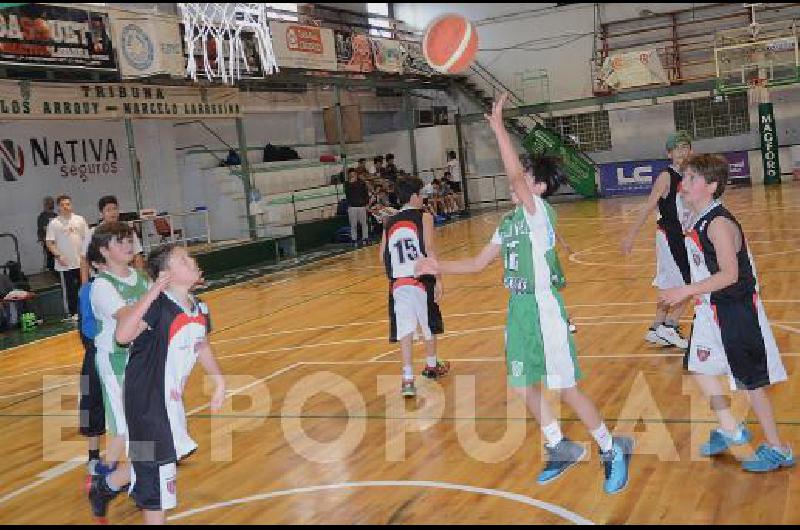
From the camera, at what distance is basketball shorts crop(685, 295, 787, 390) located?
14.6ft

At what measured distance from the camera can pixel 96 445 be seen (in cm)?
A: 559

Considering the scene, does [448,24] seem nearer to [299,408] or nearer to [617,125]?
[299,408]

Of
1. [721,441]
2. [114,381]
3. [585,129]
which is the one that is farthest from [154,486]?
[585,129]

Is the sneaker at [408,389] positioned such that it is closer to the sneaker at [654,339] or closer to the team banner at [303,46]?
the sneaker at [654,339]

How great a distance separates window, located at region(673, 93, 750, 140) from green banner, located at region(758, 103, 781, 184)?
4.69 ft

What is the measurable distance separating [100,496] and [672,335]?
4.80 m

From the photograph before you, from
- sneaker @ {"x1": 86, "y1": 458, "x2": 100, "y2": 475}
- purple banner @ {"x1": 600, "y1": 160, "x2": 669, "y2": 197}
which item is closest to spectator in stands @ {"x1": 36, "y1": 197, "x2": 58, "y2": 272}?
sneaker @ {"x1": 86, "y1": 458, "x2": 100, "y2": 475}

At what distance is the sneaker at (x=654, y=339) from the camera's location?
7.59 metres

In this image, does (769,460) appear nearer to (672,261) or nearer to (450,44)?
(672,261)

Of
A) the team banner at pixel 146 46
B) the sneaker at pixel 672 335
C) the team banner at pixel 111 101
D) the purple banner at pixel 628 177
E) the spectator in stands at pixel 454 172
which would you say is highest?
the team banner at pixel 146 46

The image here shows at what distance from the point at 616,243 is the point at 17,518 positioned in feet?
38.6

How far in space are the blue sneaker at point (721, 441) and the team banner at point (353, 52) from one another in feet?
57.9

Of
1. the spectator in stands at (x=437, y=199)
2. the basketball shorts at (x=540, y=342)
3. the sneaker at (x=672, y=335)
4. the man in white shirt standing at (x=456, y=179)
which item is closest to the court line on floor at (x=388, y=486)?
the basketball shorts at (x=540, y=342)

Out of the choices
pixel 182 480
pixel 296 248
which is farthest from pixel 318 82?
pixel 182 480
